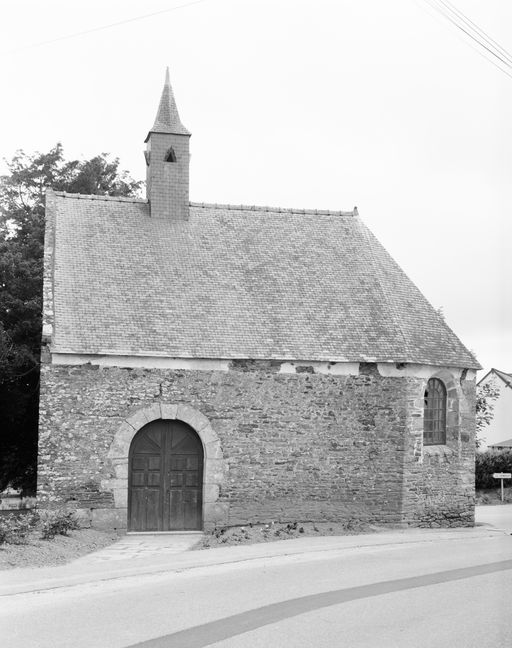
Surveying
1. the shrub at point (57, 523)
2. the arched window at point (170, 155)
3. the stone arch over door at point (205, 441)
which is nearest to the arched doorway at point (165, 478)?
the stone arch over door at point (205, 441)

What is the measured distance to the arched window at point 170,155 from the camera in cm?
2300

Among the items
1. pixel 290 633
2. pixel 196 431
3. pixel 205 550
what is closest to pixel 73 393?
pixel 196 431

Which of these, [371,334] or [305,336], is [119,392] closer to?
[305,336]

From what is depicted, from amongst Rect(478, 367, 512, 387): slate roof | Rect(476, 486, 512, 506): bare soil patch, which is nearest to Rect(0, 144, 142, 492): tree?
Rect(476, 486, 512, 506): bare soil patch

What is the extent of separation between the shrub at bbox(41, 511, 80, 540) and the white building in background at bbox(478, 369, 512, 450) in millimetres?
35210

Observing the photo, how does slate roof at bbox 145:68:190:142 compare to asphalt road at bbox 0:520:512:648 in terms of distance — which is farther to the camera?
slate roof at bbox 145:68:190:142

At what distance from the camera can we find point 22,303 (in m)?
26.4

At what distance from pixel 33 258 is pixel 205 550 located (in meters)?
14.7

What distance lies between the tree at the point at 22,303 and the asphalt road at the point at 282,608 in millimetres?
13132

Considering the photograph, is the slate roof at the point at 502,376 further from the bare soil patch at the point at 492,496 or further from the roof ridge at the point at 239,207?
the roof ridge at the point at 239,207

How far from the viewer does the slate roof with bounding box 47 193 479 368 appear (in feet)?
64.9

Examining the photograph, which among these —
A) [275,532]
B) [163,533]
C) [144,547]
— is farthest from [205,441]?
[144,547]

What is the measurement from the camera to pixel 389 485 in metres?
20.1

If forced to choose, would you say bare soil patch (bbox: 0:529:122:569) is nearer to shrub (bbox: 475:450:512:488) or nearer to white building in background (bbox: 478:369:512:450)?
shrub (bbox: 475:450:512:488)
